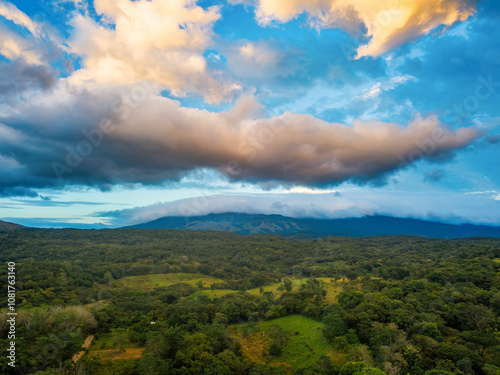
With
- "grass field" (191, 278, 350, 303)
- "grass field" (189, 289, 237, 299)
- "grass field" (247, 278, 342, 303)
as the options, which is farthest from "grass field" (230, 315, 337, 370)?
"grass field" (189, 289, 237, 299)

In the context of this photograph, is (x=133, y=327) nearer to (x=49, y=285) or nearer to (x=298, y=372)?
(x=298, y=372)

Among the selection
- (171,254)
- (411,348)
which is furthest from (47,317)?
(171,254)

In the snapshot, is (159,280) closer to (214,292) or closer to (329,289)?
(214,292)

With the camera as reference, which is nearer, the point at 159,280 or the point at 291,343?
the point at 291,343

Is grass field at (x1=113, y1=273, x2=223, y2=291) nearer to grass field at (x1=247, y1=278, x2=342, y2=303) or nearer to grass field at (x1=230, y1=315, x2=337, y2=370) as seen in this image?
grass field at (x1=247, y1=278, x2=342, y2=303)

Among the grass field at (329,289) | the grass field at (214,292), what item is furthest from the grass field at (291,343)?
the grass field at (214,292)

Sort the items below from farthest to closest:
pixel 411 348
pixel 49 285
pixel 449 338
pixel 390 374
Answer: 1. pixel 49 285
2. pixel 449 338
3. pixel 411 348
4. pixel 390 374

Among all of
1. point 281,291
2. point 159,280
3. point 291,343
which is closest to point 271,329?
point 291,343
